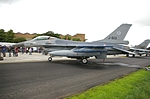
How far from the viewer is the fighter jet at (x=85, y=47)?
44.6 feet

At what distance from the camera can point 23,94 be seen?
467 centimetres

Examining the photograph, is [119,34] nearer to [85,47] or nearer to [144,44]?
[85,47]

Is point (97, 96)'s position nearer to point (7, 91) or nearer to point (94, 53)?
point (7, 91)

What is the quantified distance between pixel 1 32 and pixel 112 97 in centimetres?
6896

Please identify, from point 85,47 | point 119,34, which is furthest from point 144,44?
point 85,47

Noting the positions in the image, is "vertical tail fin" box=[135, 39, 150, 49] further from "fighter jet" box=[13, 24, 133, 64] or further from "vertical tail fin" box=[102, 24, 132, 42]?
"fighter jet" box=[13, 24, 133, 64]

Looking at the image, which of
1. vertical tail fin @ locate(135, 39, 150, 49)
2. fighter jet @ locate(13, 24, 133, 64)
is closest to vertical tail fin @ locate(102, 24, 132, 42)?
fighter jet @ locate(13, 24, 133, 64)

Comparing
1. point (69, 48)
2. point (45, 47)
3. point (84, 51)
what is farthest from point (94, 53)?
point (45, 47)

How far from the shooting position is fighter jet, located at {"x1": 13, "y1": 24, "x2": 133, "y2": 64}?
44.6ft

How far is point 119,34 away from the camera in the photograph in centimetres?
1580

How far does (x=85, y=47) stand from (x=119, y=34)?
468 centimetres

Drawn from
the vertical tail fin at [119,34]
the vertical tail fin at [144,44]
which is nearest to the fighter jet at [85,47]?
the vertical tail fin at [119,34]

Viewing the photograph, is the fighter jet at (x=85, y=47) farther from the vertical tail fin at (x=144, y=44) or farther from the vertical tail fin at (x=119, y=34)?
the vertical tail fin at (x=144, y=44)

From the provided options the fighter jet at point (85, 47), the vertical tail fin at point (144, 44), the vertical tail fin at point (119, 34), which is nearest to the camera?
the fighter jet at point (85, 47)
